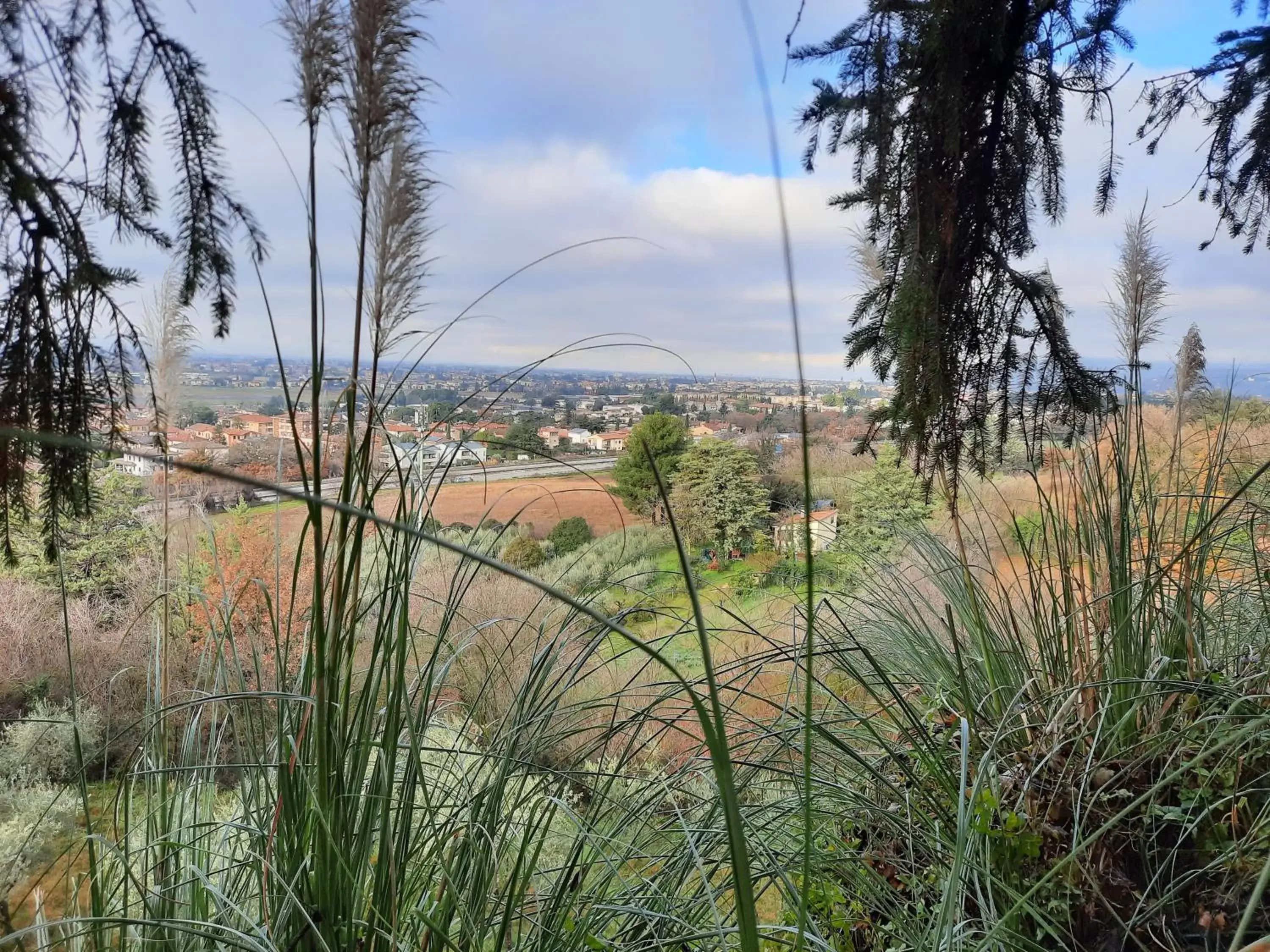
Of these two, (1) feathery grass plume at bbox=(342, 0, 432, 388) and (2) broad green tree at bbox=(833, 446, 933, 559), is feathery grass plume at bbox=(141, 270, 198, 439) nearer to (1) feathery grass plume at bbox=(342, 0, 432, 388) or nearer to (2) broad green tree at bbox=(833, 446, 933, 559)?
(1) feathery grass plume at bbox=(342, 0, 432, 388)

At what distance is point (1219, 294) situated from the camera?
2.29 metres

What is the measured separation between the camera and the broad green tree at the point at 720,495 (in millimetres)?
3387

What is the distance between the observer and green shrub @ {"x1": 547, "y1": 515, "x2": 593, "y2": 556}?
2.51m

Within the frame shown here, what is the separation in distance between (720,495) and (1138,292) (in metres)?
2.04

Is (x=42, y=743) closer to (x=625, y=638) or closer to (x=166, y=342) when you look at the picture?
(x=166, y=342)

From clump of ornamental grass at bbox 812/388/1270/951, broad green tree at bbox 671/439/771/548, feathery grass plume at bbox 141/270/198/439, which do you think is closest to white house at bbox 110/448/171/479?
feathery grass plume at bbox 141/270/198/439

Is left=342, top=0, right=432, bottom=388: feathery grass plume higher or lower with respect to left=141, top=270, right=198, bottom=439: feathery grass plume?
higher

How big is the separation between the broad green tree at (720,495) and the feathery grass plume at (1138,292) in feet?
5.64

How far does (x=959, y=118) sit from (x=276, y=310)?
4.96 ft

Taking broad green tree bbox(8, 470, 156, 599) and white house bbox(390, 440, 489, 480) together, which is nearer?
white house bbox(390, 440, 489, 480)

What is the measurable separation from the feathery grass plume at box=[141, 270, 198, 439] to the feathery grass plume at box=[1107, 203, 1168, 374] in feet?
6.21

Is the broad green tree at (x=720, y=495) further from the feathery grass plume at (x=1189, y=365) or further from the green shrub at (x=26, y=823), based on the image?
the green shrub at (x=26, y=823)

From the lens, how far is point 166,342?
1103mm

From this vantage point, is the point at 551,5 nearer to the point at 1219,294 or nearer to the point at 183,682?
the point at 183,682
